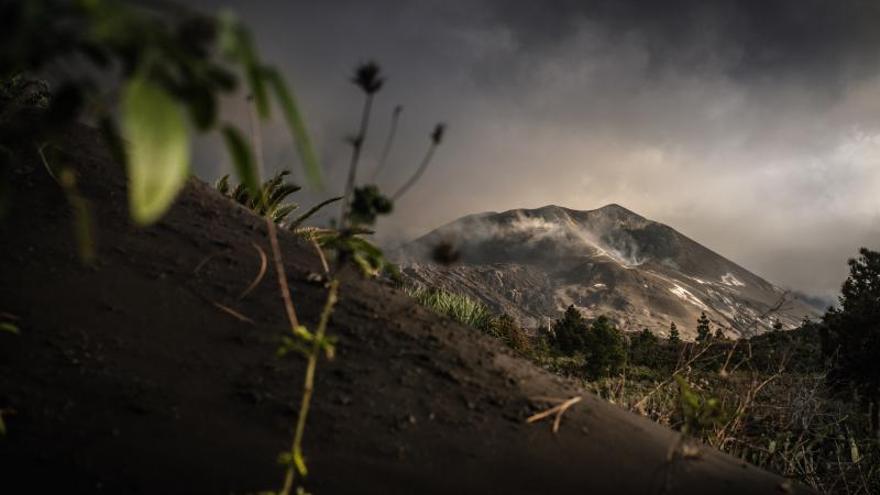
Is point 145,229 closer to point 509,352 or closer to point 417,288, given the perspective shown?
point 509,352

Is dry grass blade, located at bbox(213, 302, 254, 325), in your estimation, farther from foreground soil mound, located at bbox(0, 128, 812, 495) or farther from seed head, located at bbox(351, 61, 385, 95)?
seed head, located at bbox(351, 61, 385, 95)

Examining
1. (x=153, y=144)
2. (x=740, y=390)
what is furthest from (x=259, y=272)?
(x=740, y=390)

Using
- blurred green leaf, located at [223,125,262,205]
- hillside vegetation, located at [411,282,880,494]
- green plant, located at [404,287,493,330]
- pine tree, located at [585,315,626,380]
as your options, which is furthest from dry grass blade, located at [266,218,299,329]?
pine tree, located at [585,315,626,380]

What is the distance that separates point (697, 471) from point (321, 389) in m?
1.33

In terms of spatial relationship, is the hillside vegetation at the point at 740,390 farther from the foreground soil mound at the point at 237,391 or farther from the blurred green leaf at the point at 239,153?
the blurred green leaf at the point at 239,153

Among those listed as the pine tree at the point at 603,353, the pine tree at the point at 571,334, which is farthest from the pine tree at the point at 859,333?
the pine tree at the point at 571,334

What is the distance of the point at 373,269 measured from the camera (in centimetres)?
281

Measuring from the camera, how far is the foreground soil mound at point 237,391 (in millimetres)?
1624

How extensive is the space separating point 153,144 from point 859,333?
21.0 m

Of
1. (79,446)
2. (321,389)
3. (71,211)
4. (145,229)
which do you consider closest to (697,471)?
(321,389)

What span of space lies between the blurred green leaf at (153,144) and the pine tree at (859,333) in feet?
56.5

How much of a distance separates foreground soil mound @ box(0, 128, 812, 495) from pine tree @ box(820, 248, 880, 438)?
15.5 metres

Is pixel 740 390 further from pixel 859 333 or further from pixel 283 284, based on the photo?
pixel 859 333

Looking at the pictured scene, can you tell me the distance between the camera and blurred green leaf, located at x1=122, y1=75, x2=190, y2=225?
483mm
